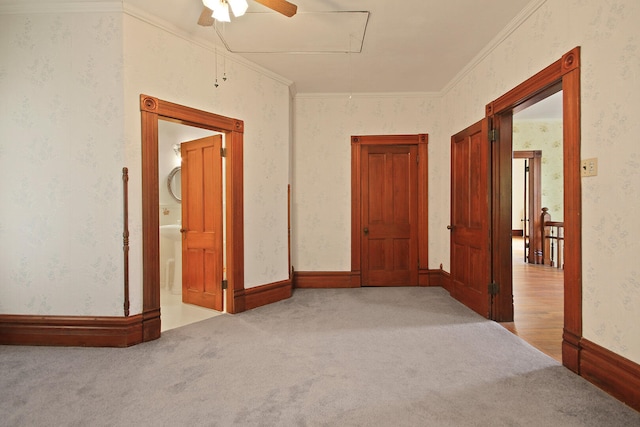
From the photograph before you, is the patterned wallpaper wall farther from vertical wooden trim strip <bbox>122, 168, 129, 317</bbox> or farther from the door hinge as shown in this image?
vertical wooden trim strip <bbox>122, 168, 129, 317</bbox>

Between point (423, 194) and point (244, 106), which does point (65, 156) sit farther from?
point (423, 194)

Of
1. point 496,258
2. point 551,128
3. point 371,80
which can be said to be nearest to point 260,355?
point 496,258

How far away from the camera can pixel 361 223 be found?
479cm

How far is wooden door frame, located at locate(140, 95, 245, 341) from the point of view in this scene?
285 cm

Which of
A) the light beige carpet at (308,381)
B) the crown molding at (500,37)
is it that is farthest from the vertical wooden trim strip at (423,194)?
the light beige carpet at (308,381)

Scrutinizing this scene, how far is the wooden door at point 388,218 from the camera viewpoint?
4.81 meters

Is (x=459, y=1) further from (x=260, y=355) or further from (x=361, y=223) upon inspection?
(x=260, y=355)

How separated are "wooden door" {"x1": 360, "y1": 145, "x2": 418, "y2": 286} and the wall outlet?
265cm

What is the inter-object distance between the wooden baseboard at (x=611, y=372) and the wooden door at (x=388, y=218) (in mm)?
2689

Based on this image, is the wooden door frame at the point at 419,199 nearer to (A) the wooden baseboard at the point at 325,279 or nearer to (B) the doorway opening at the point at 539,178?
(A) the wooden baseboard at the point at 325,279

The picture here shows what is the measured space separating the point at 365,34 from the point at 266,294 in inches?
115

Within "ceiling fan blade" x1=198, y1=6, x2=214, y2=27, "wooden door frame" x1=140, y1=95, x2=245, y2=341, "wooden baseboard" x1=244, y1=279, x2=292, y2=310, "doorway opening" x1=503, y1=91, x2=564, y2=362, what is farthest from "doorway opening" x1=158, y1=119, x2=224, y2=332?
"doorway opening" x1=503, y1=91, x2=564, y2=362

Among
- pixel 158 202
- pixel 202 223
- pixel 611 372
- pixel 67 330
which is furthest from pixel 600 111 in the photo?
pixel 67 330

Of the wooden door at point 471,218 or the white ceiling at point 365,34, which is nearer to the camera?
the white ceiling at point 365,34
